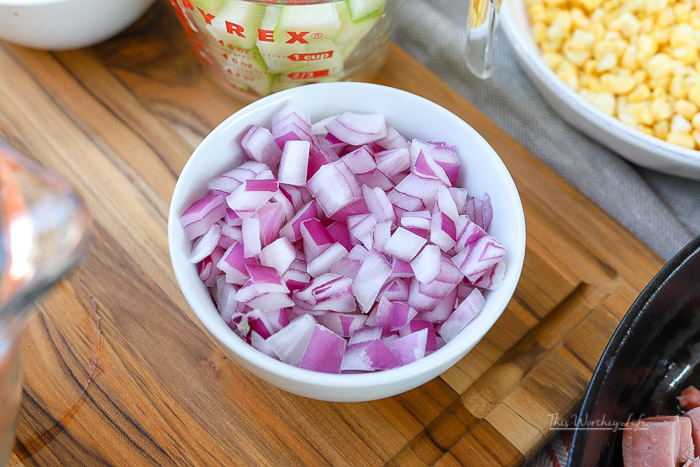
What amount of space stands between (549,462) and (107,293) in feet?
2.46

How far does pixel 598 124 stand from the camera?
1162 mm

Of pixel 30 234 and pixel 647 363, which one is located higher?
pixel 30 234

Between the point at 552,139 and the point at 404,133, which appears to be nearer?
the point at 404,133

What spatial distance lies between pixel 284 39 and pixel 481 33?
346mm

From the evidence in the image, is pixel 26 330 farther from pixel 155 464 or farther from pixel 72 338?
pixel 155 464

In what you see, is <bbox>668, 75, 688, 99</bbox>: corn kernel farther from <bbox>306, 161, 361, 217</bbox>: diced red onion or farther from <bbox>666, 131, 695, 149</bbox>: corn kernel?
<bbox>306, 161, 361, 217</bbox>: diced red onion

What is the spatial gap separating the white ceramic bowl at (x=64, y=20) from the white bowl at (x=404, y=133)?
40 centimetres

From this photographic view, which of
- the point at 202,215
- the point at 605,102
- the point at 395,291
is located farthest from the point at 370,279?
the point at 605,102

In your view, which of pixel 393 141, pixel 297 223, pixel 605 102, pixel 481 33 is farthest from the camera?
pixel 605 102

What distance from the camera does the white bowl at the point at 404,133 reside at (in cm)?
77

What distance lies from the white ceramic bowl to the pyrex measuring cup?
14 cm

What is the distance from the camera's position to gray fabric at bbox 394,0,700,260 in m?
1.21

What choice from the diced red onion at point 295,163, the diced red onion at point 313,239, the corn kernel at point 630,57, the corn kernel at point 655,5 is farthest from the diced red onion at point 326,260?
the corn kernel at point 655,5

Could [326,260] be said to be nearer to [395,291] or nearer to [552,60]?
[395,291]
